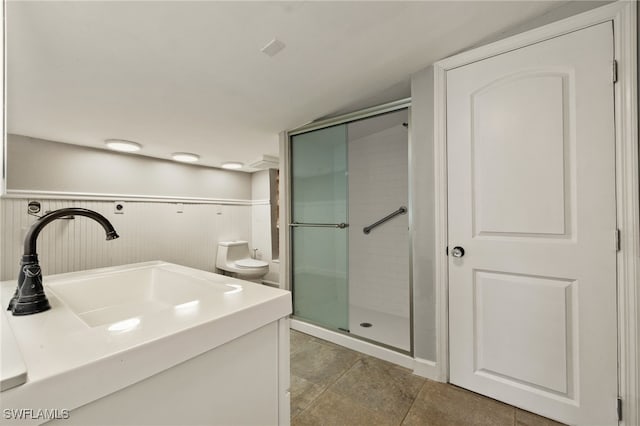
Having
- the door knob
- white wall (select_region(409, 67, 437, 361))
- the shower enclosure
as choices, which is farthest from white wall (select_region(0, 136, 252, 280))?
the door knob

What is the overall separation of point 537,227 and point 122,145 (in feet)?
11.3

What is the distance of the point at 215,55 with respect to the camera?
4.57 feet

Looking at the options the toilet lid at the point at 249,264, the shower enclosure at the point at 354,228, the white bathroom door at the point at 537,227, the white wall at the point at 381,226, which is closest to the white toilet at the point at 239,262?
the toilet lid at the point at 249,264

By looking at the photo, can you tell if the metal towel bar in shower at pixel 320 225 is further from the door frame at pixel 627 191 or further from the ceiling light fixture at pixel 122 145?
the ceiling light fixture at pixel 122 145

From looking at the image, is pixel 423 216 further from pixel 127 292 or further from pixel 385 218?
pixel 127 292

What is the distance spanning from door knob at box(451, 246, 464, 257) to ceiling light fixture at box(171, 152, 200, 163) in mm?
2974

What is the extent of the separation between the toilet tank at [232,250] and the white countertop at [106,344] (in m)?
2.70

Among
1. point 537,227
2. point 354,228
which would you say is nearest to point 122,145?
point 354,228

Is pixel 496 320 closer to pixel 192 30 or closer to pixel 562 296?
pixel 562 296

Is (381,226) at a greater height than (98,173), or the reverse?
(98,173)

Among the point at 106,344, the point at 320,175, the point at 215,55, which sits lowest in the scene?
the point at 106,344

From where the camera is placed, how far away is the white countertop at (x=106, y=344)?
1.49 feet

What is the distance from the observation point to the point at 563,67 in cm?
133

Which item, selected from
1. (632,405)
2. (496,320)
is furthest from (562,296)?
(632,405)
